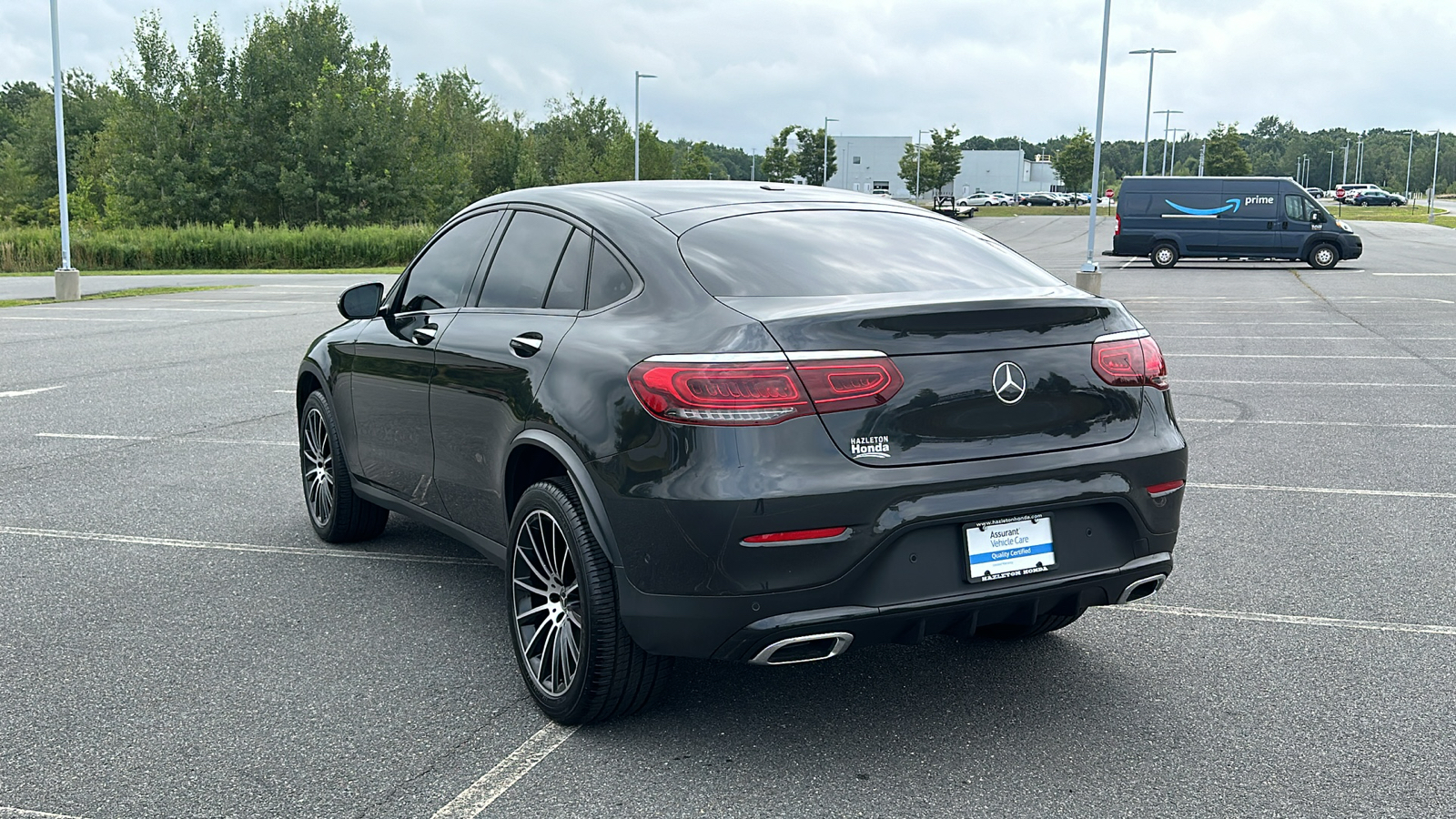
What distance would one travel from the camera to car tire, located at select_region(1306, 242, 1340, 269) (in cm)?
3262

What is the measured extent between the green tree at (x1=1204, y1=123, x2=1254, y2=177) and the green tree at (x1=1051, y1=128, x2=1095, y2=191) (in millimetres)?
9971

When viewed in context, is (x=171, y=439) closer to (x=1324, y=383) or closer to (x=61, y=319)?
(x=1324, y=383)

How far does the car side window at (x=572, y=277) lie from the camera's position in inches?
163

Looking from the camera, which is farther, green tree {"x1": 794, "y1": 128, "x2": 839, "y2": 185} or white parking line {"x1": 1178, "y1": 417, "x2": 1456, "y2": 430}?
green tree {"x1": 794, "y1": 128, "x2": 839, "y2": 185}

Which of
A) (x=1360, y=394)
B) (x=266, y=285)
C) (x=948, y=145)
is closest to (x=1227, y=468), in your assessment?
(x=1360, y=394)

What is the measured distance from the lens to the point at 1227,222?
111 feet

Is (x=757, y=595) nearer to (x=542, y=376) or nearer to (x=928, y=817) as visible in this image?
(x=928, y=817)

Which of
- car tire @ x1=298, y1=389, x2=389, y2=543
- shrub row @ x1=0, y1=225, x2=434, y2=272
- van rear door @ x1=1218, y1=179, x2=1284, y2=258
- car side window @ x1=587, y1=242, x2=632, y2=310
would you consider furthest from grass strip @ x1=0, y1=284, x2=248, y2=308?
van rear door @ x1=1218, y1=179, x2=1284, y2=258

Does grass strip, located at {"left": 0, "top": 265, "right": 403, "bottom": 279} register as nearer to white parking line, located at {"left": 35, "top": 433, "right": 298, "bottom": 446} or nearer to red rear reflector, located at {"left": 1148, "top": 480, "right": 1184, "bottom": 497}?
white parking line, located at {"left": 35, "top": 433, "right": 298, "bottom": 446}

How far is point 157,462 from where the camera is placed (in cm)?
802

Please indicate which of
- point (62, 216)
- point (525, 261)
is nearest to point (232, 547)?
point (525, 261)

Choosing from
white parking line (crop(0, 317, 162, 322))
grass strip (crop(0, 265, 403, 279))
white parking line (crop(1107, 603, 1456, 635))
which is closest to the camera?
white parking line (crop(1107, 603, 1456, 635))

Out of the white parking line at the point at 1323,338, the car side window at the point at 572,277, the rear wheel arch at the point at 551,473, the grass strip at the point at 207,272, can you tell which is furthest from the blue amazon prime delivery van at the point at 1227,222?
the rear wheel arch at the point at 551,473

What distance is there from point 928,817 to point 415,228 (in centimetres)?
4606
